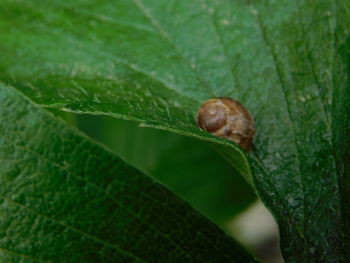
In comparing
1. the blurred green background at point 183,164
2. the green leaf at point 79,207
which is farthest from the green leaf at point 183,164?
the green leaf at point 79,207

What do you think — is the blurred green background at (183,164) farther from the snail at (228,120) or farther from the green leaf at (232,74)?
the snail at (228,120)

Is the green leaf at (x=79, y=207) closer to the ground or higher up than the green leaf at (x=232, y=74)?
closer to the ground

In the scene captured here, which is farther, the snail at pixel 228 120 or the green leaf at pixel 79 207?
→ the snail at pixel 228 120

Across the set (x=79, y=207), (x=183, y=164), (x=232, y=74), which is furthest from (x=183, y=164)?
(x=79, y=207)

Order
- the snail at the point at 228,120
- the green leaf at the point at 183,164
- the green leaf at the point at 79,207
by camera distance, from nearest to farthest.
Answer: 1. the green leaf at the point at 79,207
2. the snail at the point at 228,120
3. the green leaf at the point at 183,164

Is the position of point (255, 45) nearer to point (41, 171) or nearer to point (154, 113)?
point (154, 113)

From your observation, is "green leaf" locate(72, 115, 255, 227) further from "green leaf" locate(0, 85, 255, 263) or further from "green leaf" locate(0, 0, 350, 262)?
"green leaf" locate(0, 85, 255, 263)

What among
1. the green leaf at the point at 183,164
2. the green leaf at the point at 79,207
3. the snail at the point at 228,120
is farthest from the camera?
the green leaf at the point at 183,164

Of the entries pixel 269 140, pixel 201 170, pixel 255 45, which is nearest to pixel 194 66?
pixel 255 45
